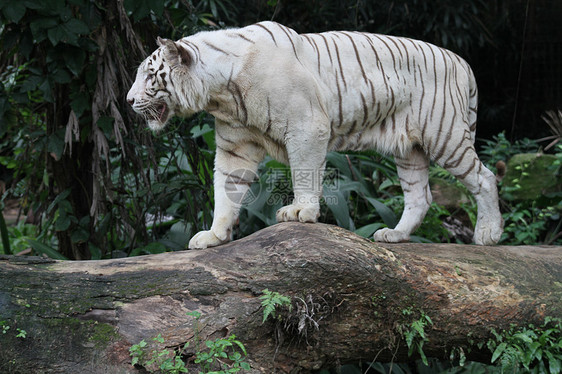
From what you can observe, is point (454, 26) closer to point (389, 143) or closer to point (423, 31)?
point (423, 31)

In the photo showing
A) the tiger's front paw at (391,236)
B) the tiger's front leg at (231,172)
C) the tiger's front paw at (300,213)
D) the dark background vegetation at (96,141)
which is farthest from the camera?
the tiger's front paw at (391,236)

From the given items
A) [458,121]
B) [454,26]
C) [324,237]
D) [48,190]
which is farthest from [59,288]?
[454,26]

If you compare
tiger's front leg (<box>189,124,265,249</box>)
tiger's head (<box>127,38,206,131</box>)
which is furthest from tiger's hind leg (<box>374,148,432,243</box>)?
tiger's head (<box>127,38,206,131</box>)

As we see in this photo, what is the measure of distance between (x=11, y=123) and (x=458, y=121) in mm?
2872

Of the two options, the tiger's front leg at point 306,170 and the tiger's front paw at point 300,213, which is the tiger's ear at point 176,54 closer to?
the tiger's front leg at point 306,170

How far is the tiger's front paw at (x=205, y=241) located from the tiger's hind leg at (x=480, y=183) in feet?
4.90

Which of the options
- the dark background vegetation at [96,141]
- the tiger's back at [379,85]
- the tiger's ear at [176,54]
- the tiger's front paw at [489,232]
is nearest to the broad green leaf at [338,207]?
the dark background vegetation at [96,141]

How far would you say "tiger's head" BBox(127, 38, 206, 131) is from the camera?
9.11 feet

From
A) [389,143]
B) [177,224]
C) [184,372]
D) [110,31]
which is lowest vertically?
[177,224]

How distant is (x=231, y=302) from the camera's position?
2287 mm

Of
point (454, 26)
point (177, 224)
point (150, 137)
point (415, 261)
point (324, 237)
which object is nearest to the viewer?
point (324, 237)

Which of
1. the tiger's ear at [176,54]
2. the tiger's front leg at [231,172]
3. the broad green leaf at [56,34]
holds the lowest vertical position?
the tiger's front leg at [231,172]

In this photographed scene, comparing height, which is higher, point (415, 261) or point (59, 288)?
point (59, 288)

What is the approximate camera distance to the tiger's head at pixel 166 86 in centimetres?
278
